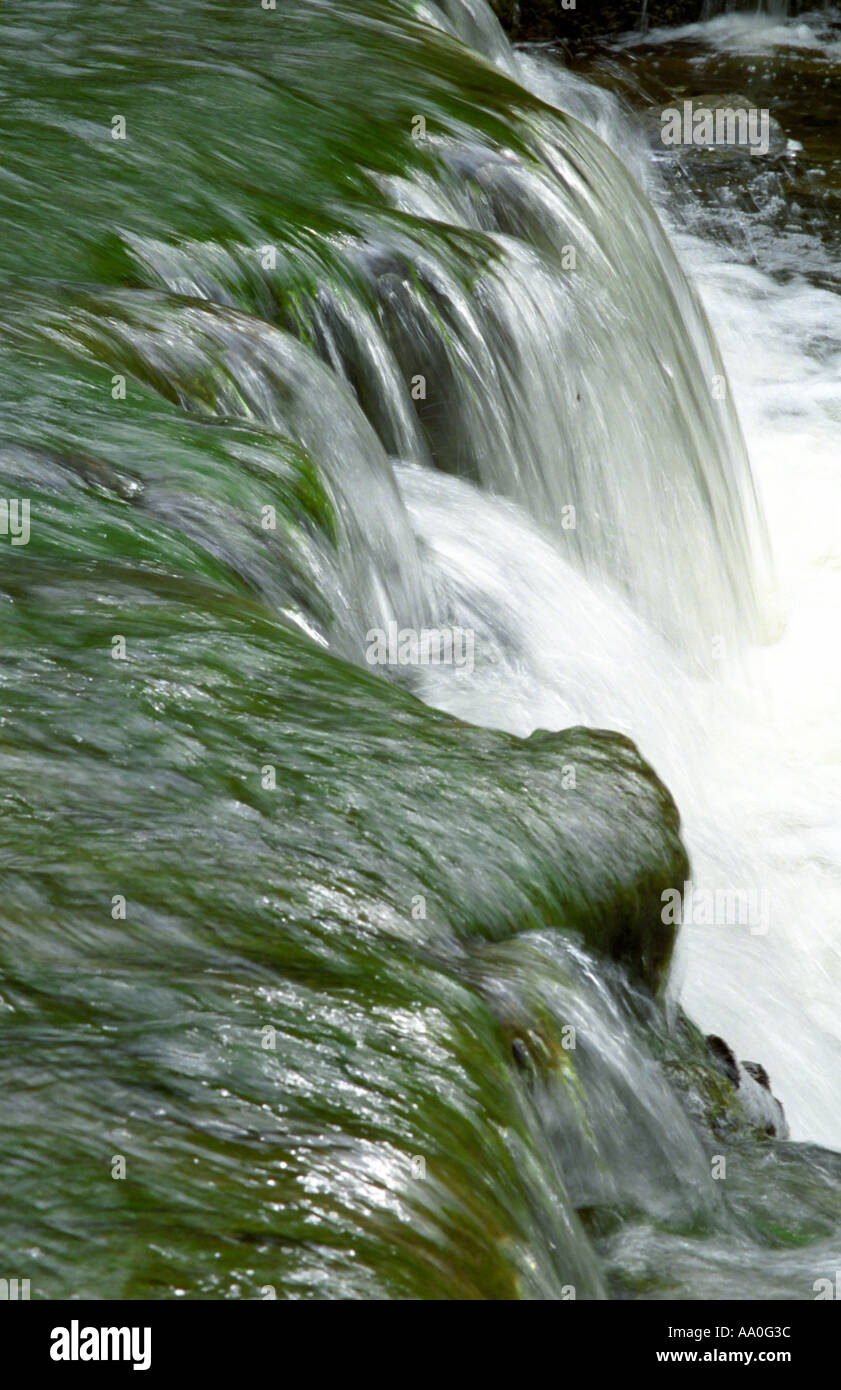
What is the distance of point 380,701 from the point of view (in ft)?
11.3

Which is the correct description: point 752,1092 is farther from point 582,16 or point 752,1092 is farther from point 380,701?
point 582,16

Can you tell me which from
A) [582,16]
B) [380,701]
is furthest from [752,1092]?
[582,16]

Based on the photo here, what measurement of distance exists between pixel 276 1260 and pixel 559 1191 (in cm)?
66

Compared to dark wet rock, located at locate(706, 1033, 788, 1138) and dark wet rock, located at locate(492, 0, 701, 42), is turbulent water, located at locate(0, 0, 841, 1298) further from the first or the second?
dark wet rock, located at locate(492, 0, 701, 42)

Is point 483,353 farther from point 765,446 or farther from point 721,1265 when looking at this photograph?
point 721,1265

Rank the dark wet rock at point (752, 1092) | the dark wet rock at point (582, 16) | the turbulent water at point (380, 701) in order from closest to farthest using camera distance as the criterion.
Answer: the turbulent water at point (380, 701) → the dark wet rock at point (752, 1092) → the dark wet rock at point (582, 16)

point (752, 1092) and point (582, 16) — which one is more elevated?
point (582, 16)

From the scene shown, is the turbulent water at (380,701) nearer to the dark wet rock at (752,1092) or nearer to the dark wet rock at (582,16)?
the dark wet rock at (752,1092)

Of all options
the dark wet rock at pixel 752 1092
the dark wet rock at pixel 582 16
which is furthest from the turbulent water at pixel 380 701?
the dark wet rock at pixel 582 16

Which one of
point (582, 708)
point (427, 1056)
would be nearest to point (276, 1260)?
point (427, 1056)

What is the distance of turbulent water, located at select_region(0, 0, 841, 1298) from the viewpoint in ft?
7.28

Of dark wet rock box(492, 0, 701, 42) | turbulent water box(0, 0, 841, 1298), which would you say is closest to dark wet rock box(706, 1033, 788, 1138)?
turbulent water box(0, 0, 841, 1298)

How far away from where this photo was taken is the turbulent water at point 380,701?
2.22 m

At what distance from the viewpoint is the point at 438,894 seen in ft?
9.62
